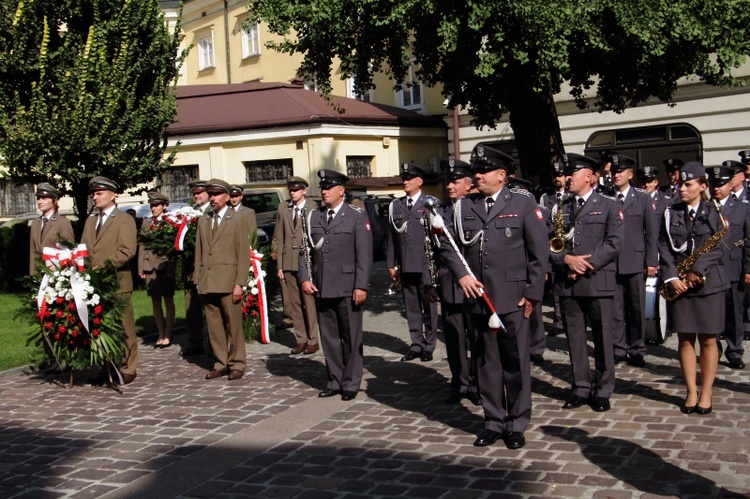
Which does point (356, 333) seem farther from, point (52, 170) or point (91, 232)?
point (52, 170)

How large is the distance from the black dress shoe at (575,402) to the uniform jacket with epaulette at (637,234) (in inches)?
92.8

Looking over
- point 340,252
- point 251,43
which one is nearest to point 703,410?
point 340,252

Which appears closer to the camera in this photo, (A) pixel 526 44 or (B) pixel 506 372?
(B) pixel 506 372

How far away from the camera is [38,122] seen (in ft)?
52.3

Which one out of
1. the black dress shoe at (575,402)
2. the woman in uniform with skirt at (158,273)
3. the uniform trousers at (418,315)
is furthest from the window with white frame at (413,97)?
the black dress shoe at (575,402)

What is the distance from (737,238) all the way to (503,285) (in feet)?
11.0

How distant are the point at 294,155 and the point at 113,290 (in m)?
19.5

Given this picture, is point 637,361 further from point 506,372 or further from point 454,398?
point 506,372

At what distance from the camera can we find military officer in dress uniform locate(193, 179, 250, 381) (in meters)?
9.55

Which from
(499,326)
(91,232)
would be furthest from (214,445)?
(91,232)

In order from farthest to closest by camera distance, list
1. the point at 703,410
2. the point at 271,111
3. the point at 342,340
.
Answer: the point at 271,111 → the point at 342,340 → the point at 703,410

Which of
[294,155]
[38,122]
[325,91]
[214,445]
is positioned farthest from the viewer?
[294,155]

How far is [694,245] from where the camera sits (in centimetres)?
756

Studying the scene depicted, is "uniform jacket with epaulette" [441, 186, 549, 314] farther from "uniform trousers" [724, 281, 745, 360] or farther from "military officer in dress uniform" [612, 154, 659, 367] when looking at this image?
"uniform trousers" [724, 281, 745, 360]
